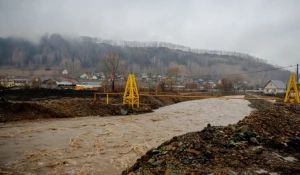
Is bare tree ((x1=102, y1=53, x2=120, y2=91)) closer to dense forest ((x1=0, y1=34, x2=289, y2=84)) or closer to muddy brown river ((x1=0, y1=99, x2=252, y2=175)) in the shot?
muddy brown river ((x1=0, y1=99, x2=252, y2=175))

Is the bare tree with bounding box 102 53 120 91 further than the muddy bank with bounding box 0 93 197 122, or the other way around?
the bare tree with bounding box 102 53 120 91

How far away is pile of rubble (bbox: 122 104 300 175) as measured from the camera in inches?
215

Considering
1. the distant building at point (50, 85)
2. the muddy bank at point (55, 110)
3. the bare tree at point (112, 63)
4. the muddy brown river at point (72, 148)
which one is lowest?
the muddy brown river at point (72, 148)

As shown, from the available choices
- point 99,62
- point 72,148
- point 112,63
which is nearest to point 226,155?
point 72,148

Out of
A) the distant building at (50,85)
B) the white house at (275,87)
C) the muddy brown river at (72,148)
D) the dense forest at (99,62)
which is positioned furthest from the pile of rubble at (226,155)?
the dense forest at (99,62)

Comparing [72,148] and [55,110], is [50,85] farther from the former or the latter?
[72,148]

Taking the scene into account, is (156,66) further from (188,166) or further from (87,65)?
(188,166)

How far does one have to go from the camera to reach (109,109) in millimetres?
22656

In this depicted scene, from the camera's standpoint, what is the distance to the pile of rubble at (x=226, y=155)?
546 centimetres

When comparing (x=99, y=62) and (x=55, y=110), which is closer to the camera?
(x=55, y=110)

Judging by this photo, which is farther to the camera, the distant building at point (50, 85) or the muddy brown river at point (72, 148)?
the distant building at point (50, 85)

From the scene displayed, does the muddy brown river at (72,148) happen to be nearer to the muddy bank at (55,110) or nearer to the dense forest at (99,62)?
the muddy bank at (55,110)

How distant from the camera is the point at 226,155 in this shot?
6.31 metres

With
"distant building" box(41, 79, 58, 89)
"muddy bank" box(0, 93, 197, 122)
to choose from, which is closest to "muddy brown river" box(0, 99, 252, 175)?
"muddy bank" box(0, 93, 197, 122)
